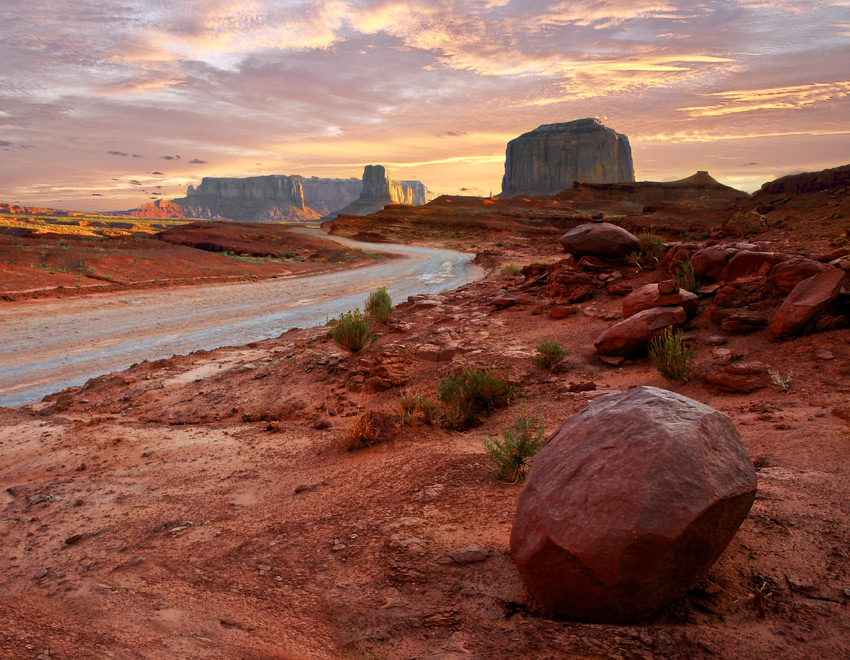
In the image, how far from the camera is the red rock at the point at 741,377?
18.9 feet

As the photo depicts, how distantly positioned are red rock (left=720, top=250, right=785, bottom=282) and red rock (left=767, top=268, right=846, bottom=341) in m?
1.60

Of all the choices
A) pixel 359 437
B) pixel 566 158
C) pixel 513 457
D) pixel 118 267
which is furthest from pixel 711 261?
pixel 566 158

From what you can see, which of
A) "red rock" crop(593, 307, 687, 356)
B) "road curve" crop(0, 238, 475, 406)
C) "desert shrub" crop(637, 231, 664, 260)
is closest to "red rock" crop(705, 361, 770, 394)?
"red rock" crop(593, 307, 687, 356)

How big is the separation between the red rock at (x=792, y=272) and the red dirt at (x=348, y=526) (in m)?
0.38

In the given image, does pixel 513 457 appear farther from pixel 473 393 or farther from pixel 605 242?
pixel 605 242

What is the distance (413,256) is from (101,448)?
3018cm

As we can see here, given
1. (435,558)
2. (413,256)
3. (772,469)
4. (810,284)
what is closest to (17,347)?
(435,558)

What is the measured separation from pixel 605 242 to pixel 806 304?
6.10 metres

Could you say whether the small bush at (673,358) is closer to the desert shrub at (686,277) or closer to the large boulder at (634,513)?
the desert shrub at (686,277)

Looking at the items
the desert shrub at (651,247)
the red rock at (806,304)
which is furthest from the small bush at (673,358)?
the desert shrub at (651,247)

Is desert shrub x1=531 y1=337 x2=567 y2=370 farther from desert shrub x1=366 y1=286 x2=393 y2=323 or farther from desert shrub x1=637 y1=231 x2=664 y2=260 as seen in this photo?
desert shrub x1=637 y1=231 x2=664 y2=260

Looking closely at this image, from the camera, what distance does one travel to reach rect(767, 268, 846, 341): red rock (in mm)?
6645

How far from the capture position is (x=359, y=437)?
5.50 metres

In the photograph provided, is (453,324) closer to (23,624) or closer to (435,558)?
(435,558)
